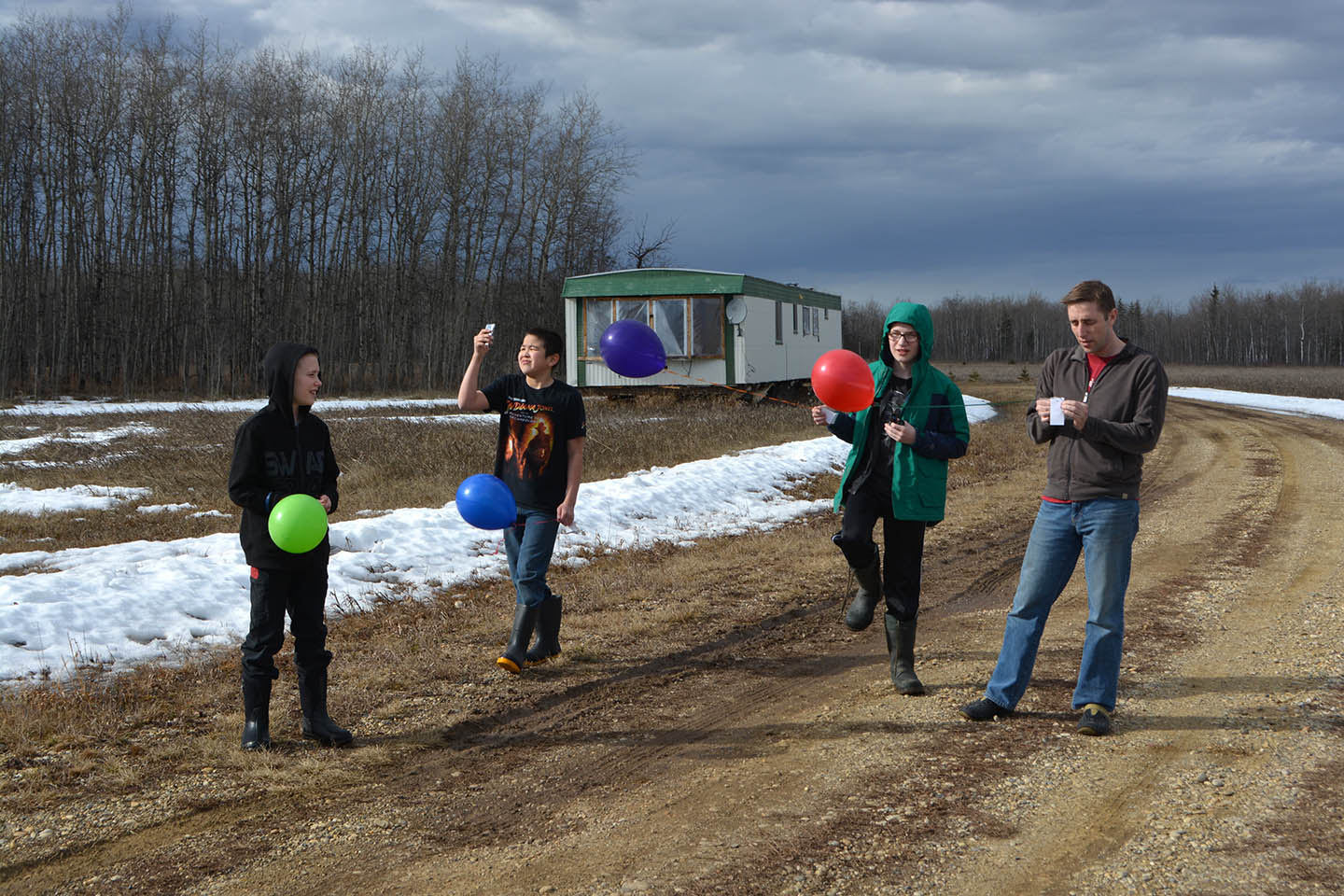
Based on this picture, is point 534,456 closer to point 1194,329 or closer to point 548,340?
point 548,340

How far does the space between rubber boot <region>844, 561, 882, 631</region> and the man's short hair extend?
1608 mm

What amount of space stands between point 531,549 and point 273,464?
1.49m

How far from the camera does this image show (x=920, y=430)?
16.0ft

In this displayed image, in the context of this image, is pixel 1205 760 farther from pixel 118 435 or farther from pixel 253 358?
pixel 253 358

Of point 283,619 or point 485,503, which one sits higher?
point 485,503

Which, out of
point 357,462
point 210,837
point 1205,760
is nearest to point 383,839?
point 210,837

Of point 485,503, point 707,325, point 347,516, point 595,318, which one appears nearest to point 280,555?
point 485,503

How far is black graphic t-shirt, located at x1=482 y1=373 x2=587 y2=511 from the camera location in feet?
17.7

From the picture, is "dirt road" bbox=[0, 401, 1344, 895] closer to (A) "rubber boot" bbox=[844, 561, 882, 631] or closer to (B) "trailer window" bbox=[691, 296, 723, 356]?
(A) "rubber boot" bbox=[844, 561, 882, 631]

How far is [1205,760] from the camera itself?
4047mm

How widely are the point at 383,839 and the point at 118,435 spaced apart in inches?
704

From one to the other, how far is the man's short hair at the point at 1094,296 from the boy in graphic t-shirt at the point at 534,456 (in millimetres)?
2489

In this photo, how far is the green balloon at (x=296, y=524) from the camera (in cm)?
414

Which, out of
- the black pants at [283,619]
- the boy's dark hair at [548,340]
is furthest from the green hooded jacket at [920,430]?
the black pants at [283,619]
